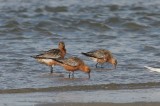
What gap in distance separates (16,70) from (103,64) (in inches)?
94.3

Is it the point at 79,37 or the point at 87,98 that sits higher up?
the point at 87,98

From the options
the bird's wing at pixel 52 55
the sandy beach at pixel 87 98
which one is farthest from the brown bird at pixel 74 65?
the sandy beach at pixel 87 98

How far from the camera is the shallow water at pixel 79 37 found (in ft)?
39.1

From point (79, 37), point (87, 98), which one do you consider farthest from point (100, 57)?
point (79, 37)

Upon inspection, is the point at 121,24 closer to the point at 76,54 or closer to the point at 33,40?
the point at 33,40

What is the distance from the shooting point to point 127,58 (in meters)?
14.3

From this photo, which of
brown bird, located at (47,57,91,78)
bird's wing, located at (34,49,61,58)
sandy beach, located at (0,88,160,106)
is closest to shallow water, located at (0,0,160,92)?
brown bird, located at (47,57,91,78)

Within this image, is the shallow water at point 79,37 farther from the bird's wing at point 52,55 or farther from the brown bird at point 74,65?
the bird's wing at point 52,55

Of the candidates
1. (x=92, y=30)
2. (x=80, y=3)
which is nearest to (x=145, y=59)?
(x=92, y=30)

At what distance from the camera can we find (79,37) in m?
17.8

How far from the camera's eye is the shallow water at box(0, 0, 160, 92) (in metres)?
11.9

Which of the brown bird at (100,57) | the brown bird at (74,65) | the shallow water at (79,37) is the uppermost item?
the brown bird at (74,65)

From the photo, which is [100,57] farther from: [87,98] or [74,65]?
[87,98]

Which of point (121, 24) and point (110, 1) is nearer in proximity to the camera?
point (121, 24)
